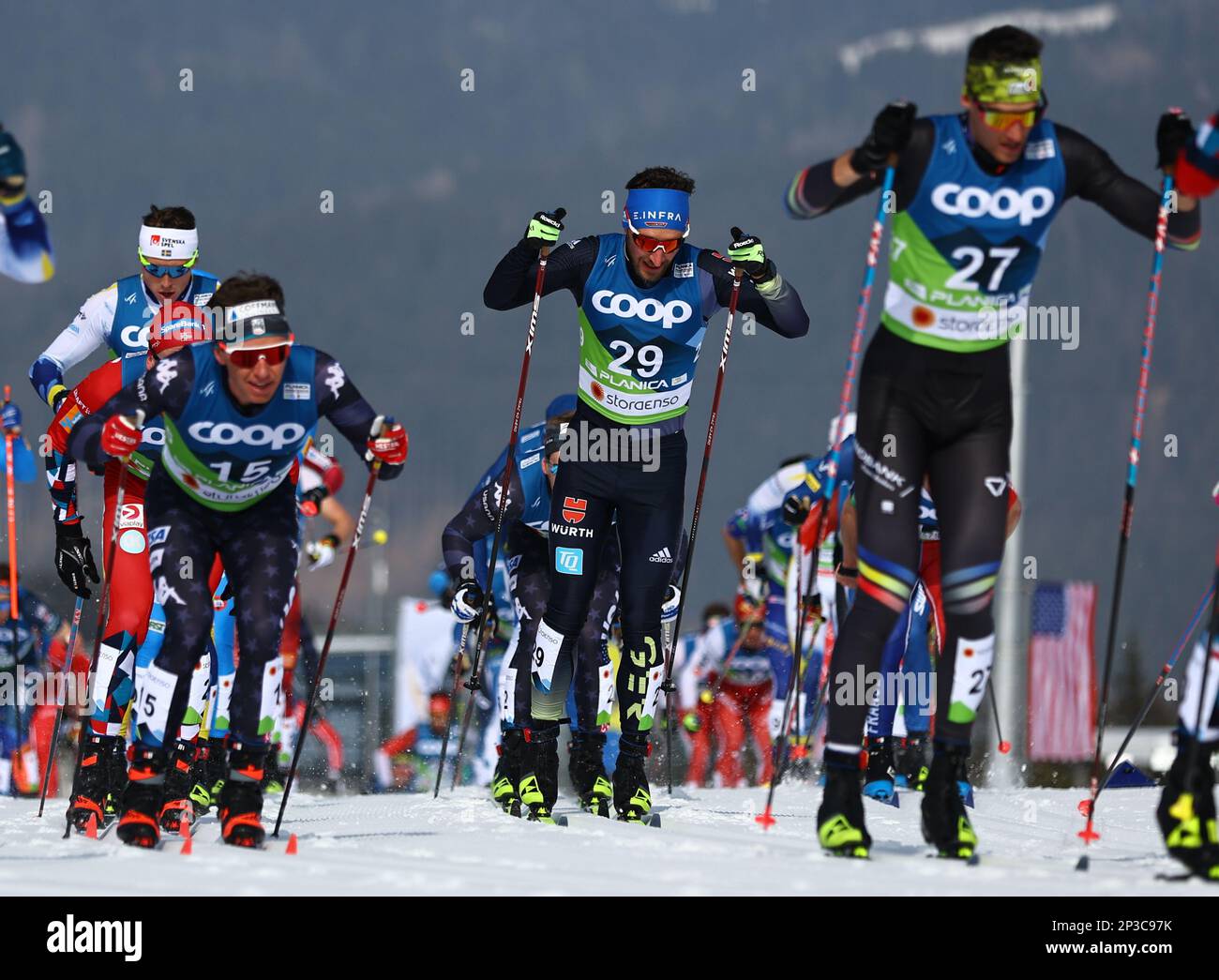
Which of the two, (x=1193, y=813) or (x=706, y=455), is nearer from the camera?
(x=1193, y=813)

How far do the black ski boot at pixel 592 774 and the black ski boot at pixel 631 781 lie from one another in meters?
0.12

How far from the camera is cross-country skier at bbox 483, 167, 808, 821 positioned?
7.18m

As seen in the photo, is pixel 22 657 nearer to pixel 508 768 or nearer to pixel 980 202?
pixel 508 768

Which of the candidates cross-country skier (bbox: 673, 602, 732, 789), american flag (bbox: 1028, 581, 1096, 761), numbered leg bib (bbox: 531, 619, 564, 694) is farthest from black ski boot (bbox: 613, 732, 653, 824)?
american flag (bbox: 1028, 581, 1096, 761)

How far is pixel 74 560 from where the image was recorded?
300 inches

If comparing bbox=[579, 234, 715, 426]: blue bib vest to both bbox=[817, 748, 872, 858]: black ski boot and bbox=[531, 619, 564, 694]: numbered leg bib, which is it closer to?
bbox=[531, 619, 564, 694]: numbered leg bib

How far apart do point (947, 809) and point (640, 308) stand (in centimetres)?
233

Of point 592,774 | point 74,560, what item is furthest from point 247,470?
point 592,774

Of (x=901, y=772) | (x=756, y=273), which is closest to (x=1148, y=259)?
(x=901, y=772)

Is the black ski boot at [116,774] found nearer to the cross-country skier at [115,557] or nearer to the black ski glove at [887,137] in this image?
the cross-country skier at [115,557]

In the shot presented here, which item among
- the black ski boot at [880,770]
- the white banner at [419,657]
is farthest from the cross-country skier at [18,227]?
the white banner at [419,657]

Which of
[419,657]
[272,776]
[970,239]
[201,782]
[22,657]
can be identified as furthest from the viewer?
[419,657]

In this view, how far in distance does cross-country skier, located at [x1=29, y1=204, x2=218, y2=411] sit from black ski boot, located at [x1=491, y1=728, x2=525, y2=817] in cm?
231
